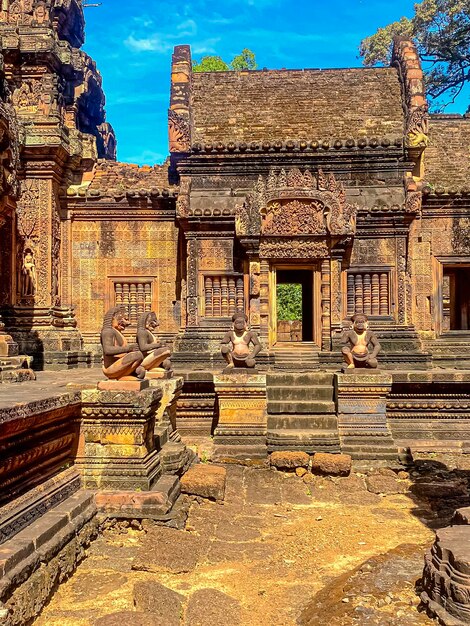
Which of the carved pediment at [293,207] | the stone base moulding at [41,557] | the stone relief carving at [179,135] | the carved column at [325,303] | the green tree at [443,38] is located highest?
the green tree at [443,38]

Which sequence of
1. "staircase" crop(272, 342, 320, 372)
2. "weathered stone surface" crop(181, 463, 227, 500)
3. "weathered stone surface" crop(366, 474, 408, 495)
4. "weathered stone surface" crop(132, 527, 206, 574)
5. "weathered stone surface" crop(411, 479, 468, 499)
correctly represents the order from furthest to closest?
"staircase" crop(272, 342, 320, 372), "weathered stone surface" crop(366, 474, 408, 495), "weathered stone surface" crop(411, 479, 468, 499), "weathered stone surface" crop(181, 463, 227, 500), "weathered stone surface" crop(132, 527, 206, 574)

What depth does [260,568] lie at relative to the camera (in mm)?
5156

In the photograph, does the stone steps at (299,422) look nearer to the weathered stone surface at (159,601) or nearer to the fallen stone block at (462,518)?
the fallen stone block at (462,518)

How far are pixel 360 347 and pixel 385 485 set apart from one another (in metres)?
2.76

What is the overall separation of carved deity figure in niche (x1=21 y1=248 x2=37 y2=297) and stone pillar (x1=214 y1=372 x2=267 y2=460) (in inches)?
234

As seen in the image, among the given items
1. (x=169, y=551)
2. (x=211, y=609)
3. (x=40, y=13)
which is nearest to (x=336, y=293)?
(x=169, y=551)

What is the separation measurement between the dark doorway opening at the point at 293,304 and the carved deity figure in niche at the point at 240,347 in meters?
5.31

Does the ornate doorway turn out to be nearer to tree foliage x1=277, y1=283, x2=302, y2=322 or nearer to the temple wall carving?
tree foliage x1=277, y1=283, x2=302, y2=322

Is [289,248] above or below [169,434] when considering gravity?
above

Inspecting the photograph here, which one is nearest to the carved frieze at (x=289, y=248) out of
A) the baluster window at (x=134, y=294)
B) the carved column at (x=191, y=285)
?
the carved column at (x=191, y=285)

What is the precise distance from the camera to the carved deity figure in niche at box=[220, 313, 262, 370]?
10125 mm

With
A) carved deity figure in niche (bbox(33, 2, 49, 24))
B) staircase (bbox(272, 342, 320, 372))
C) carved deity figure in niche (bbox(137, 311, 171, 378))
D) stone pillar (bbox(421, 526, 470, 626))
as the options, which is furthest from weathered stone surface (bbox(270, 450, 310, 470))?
carved deity figure in niche (bbox(33, 2, 49, 24))

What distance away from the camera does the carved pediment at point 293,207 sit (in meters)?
12.1

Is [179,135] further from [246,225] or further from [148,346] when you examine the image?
[148,346]
